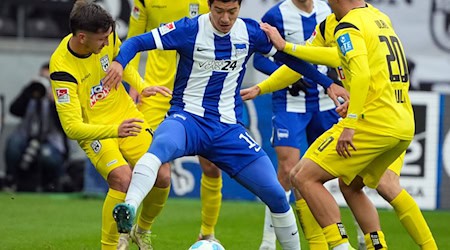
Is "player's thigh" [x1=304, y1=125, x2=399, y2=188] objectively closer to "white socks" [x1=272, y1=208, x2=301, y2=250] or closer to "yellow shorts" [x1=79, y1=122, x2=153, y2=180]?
"white socks" [x1=272, y1=208, x2=301, y2=250]

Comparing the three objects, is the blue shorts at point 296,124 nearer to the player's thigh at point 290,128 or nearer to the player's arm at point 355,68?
the player's thigh at point 290,128

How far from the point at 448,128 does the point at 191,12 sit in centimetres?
534

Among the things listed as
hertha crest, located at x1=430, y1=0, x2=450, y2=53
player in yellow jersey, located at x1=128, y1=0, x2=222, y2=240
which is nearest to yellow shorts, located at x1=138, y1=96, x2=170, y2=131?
player in yellow jersey, located at x1=128, y1=0, x2=222, y2=240

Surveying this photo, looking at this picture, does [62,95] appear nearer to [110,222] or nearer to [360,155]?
[110,222]

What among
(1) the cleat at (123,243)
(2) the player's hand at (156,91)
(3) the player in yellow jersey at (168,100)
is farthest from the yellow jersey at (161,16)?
(1) the cleat at (123,243)

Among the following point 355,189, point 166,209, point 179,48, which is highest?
point 179,48

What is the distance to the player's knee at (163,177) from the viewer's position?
8.13m

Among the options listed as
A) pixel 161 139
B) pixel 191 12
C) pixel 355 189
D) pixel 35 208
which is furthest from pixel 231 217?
pixel 161 139

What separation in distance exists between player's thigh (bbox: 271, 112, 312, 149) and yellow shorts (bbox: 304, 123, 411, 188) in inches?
70.9

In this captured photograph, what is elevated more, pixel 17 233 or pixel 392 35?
pixel 392 35

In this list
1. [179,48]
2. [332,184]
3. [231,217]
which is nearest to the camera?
[179,48]

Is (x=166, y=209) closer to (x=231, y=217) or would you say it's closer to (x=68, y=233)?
(x=231, y=217)

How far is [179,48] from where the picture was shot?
7480mm

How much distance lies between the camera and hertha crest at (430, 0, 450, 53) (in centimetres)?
1567
